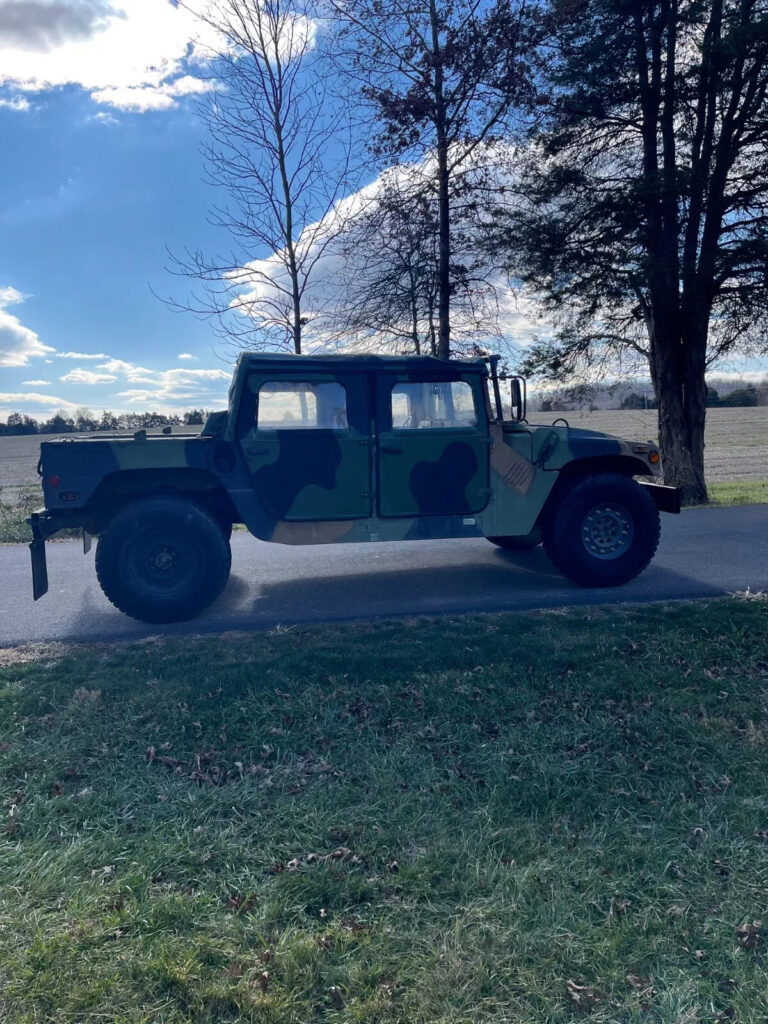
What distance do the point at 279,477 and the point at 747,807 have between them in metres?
4.38

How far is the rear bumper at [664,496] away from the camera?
24.4 feet

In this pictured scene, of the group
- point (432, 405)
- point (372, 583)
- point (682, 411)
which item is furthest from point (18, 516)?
point (682, 411)

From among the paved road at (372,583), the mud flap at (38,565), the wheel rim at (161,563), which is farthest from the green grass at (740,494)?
the mud flap at (38,565)

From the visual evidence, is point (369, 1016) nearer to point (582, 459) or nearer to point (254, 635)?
point (254, 635)

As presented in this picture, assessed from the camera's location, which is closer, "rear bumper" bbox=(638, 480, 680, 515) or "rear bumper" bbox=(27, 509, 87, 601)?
"rear bumper" bbox=(27, 509, 87, 601)

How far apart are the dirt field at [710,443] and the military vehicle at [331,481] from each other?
310 inches

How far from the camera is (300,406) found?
678cm

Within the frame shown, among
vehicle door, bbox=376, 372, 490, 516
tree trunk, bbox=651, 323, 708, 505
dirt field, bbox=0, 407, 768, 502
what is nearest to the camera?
vehicle door, bbox=376, 372, 490, 516

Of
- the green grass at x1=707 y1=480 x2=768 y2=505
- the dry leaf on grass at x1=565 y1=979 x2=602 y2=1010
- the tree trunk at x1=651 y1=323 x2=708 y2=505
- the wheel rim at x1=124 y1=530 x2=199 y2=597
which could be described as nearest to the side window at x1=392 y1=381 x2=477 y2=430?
the wheel rim at x1=124 y1=530 x2=199 y2=597

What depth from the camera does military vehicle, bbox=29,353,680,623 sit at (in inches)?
258

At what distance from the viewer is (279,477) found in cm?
671

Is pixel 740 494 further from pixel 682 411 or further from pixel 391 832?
pixel 391 832

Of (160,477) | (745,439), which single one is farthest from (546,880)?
(745,439)

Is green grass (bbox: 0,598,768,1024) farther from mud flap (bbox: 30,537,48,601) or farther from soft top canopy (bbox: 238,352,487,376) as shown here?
soft top canopy (bbox: 238,352,487,376)
